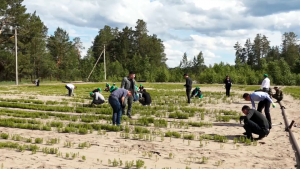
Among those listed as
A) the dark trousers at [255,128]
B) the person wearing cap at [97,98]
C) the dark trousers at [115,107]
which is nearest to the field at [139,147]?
the dark trousers at [255,128]

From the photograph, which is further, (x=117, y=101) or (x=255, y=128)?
(x=117, y=101)

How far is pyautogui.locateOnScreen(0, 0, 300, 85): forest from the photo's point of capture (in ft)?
179

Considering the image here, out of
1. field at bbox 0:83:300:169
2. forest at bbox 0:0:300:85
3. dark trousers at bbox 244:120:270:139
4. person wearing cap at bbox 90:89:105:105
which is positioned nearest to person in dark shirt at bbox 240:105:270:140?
dark trousers at bbox 244:120:270:139

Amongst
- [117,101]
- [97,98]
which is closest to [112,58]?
[97,98]

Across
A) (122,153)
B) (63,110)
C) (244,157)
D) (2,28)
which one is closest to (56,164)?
(122,153)

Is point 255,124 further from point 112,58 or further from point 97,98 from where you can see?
point 112,58

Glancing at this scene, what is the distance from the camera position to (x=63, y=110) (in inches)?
543

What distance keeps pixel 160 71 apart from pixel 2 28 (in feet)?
105

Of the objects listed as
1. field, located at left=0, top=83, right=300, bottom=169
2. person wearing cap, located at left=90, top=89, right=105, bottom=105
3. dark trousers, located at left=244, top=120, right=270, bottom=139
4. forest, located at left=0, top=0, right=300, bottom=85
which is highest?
forest, located at left=0, top=0, right=300, bottom=85

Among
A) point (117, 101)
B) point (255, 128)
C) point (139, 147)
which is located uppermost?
point (117, 101)

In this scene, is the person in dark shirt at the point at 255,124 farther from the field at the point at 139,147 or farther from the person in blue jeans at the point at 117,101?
the person in blue jeans at the point at 117,101

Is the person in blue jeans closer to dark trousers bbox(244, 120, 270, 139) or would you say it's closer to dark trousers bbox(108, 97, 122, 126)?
dark trousers bbox(108, 97, 122, 126)

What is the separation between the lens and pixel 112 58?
96.1 meters

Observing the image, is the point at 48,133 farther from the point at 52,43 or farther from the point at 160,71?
the point at 52,43
